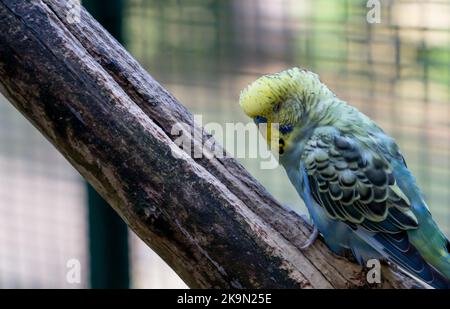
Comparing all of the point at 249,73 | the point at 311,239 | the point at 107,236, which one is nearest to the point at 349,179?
the point at 311,239

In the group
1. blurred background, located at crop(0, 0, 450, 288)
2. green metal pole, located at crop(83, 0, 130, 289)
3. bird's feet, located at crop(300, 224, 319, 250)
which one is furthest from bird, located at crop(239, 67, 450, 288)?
green metal pole, located at crop(83, 0, 130, 289)

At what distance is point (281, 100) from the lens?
1845 mm

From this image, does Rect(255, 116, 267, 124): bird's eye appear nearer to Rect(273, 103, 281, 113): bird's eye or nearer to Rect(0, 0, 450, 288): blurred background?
Rect(273, 103, 281, 113): bird's eye

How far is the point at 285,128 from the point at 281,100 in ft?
0.23

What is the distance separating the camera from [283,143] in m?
1.87

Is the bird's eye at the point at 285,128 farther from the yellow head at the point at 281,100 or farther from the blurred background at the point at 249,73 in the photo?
the blurred background at the point at 249,73

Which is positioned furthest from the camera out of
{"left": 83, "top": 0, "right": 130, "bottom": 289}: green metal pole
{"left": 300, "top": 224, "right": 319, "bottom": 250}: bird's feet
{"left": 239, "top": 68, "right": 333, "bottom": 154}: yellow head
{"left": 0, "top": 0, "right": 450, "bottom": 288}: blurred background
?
{"left": 83, "top": 0, "right": 130, "bottom": 289}: green metal pole

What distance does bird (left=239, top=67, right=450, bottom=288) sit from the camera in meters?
1.76

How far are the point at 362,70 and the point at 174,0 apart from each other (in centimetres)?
78

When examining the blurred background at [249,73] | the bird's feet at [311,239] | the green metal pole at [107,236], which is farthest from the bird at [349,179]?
the green metal pole at [107,236]

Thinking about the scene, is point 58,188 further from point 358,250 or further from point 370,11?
point 358,250

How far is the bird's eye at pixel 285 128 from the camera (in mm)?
1858

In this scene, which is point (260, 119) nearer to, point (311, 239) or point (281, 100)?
point (281, 100)

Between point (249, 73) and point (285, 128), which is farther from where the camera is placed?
point (249, 73)
